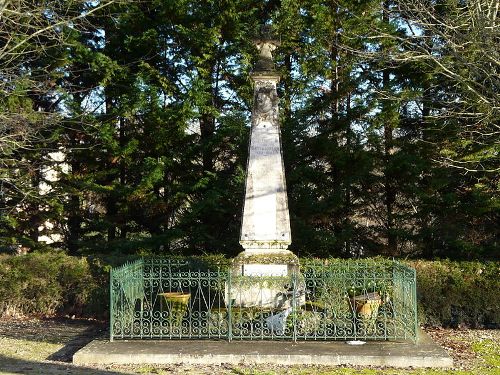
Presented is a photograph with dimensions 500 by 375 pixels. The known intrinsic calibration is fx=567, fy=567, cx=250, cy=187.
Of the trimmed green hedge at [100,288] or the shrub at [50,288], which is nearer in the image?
the trimmed green hedge at [100,288]

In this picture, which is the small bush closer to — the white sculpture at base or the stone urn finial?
the white sculpture at base

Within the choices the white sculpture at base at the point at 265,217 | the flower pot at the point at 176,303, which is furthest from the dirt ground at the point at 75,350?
the white sculpture at base at the point at 265,217

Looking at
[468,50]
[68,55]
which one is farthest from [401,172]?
[68,55]

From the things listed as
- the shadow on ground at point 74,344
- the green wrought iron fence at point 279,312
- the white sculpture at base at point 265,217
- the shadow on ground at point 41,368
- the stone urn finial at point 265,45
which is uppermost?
the stone urn finial at point 265,45

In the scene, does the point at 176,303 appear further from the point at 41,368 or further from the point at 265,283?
the point at 41,368

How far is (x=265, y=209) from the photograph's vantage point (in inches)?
429

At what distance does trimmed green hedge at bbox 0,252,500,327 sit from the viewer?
12414 mm

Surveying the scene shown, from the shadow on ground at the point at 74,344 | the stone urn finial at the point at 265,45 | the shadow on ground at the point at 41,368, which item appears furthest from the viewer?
the stone urn finial at the point at 265,45

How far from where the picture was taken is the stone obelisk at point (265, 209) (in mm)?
10625

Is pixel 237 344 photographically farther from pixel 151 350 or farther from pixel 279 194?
pixel 279 194

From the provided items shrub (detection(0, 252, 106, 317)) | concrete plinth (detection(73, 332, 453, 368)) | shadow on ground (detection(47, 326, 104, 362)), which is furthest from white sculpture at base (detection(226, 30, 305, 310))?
shrub (detection(0, 252, 106, 317))

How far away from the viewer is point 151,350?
27.8 ft

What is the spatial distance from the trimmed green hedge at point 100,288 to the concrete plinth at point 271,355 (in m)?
4.01

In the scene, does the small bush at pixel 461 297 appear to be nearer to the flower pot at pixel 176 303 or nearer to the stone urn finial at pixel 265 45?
the flower pot at pixel 176 303
